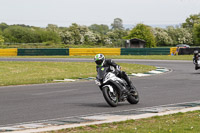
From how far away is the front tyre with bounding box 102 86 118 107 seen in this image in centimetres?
1027

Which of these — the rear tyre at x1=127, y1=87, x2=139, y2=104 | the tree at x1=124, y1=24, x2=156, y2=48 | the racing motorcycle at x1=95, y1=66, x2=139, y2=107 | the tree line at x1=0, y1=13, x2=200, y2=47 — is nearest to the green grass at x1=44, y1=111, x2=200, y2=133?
the racing motorcycle at x1=95, y1=66, x2=139, y2=107

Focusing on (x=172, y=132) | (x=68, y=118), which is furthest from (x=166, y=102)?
(x=172, y=132)

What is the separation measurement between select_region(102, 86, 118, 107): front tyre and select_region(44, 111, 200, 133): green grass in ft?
6.49

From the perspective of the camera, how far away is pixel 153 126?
24.4 feet

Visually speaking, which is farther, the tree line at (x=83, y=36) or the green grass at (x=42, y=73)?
the tree line at (x=83, y=36)

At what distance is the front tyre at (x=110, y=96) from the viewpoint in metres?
10.3

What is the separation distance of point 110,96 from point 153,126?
3.11 metres

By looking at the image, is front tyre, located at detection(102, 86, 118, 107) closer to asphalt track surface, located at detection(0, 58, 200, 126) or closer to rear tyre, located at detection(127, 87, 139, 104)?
asphalt track surface, located at detection(0, 58, 200, 126)

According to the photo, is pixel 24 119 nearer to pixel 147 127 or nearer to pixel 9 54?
pixel 147 127

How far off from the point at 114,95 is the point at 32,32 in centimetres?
12883

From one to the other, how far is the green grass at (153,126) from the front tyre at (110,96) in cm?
198

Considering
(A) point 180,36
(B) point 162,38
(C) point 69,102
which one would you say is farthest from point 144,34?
(C) point 69,102

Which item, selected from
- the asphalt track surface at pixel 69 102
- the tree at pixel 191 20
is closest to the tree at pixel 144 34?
the tree at pixel 191 20

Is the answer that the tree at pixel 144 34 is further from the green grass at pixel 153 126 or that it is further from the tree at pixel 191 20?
the green grass at pixel 153 126
